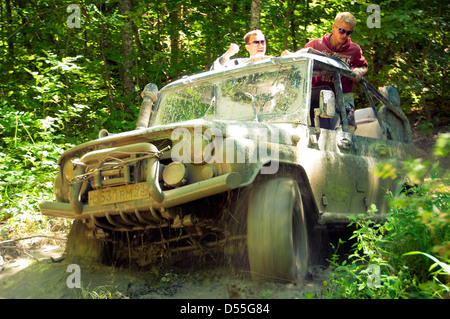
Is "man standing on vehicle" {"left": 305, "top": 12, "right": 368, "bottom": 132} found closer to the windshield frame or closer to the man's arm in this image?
the man's arm

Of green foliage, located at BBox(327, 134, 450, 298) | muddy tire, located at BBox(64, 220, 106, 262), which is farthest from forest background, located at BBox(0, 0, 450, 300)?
green foliage, located at BBox(327, 134, 450, 298)

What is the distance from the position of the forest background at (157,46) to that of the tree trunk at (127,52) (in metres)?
0.02

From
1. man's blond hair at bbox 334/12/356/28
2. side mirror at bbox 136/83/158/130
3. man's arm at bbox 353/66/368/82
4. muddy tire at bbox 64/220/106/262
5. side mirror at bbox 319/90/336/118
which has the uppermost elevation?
man's blond hair at bbox 334/12/356/28

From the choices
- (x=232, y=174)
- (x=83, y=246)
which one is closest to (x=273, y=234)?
(x=232, y=174)

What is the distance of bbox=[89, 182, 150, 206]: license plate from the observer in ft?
12.2

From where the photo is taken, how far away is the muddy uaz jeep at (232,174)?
12.0 feet

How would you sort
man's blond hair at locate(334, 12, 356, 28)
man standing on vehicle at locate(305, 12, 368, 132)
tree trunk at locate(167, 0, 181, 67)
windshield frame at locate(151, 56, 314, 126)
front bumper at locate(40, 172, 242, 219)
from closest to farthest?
front bumper at locate(40, 172, 242, 219) < windshield frame at locate(151, 56, 314, 126) < man standing on vehicle at locate(305, 12, 368, 132) < man's blond hair at locate(334, 12, 356, 28) < tree trunk at locate(167, 0, 181, 67)

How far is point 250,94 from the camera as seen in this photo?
4.76 meters

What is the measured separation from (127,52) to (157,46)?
1.03 m

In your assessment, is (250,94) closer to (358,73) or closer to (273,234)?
(358,73)

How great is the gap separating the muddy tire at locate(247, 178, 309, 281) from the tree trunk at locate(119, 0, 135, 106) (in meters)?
6.69

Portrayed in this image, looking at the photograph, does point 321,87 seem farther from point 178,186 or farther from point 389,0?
point 389,0
